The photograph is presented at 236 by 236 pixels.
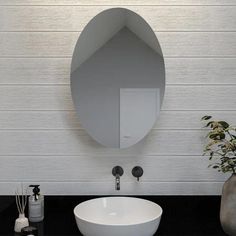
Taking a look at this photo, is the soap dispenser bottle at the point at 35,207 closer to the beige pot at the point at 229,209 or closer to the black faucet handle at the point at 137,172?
the black faucet handle at the point at 137,172

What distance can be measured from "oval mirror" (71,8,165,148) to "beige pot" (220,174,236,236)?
0.52 metres

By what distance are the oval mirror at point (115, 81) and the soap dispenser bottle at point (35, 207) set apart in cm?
43

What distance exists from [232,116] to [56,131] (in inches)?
39.8

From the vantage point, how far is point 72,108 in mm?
1845

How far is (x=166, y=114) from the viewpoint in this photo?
1.85 meters

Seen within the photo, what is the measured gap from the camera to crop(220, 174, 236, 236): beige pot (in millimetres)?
1489

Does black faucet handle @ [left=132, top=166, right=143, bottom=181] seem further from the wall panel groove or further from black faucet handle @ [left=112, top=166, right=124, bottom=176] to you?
the wall panel groove

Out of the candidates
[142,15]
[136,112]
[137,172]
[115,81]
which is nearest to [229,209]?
[137,172]

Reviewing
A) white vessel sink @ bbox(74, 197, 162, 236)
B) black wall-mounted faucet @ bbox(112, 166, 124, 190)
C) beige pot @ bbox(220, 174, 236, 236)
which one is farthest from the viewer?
black wall-mounted faucet @ bbox(112, 166, 124, 190)

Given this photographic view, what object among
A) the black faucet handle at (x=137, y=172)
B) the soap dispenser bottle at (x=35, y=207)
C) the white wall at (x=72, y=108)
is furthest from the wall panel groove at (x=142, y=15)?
the soap dispenser bottle at (x=35, y=207)

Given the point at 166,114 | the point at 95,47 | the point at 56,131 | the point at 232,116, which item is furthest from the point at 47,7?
the point at 232,116

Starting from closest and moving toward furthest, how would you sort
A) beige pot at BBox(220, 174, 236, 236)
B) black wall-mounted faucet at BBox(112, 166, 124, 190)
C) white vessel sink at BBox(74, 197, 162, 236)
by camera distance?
beige pot at BBox(220, 174, 236, 236) < white vessel sink at BBox(74, 197, 162, 236) < black wall-mounted faucet at BBox(112, 166, 124, 190)

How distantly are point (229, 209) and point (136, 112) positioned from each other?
2.26 ft

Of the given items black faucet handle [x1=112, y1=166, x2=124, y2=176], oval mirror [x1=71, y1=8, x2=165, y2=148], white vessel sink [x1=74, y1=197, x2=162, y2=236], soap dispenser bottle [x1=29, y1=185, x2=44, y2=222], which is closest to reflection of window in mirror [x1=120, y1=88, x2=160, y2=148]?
oval mirror [x1=71, y1=8, x2=165, y2=148]
